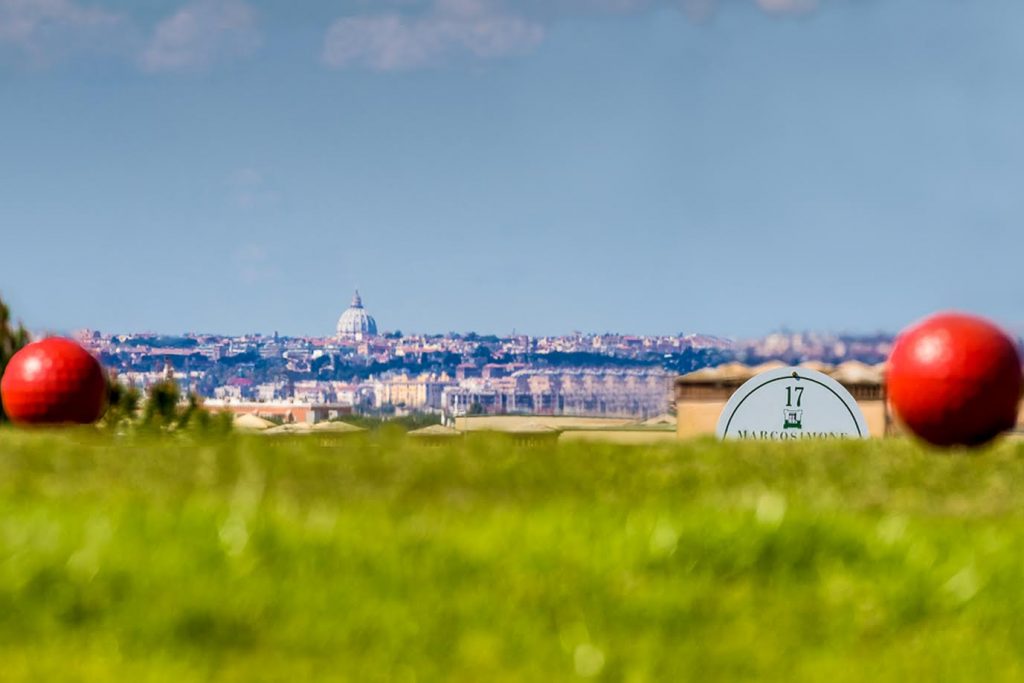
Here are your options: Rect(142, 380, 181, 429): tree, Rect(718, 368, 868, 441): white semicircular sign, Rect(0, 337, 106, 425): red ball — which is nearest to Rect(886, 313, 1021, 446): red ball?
Rect(718, 368, 868, 441): white semicircular sign

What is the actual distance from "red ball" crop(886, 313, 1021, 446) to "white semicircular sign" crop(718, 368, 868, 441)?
690 cm

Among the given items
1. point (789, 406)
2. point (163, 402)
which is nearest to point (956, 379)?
point (789, 406)

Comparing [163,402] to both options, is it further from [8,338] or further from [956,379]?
[956,379]

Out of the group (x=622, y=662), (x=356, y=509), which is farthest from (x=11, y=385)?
(x=622, y=662)

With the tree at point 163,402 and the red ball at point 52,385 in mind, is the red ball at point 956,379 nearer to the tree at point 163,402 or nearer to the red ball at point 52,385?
the red ball at point 52,385

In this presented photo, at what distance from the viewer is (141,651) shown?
648 centimetres

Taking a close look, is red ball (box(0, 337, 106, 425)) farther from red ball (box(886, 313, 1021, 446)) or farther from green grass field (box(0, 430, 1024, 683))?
red ball (box(886, 313, 1021, 446))

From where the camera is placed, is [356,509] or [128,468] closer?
[356,509]

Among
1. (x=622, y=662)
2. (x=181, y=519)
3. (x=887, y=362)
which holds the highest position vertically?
(x=887, y=362)

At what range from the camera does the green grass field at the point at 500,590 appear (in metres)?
6.41

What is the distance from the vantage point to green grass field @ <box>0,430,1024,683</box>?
6406mm

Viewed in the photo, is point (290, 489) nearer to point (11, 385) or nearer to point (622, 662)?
point (622, 662)

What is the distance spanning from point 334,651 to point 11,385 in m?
15.5

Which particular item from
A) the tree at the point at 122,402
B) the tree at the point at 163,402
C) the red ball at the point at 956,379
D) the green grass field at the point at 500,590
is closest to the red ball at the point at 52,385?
the tree at the point at 122,402
